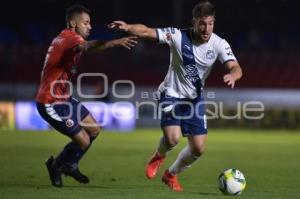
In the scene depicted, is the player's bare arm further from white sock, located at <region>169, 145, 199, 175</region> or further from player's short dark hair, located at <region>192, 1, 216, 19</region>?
white sock, located at <region>169, 145, 199, 175</region>

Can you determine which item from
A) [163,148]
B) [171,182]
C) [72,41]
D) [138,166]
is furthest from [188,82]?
[138,166]

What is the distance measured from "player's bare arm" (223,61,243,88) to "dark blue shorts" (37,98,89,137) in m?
1.98

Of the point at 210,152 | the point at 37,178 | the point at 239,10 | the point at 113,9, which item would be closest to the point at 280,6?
the point at 239,10

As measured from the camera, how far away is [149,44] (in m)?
35.9

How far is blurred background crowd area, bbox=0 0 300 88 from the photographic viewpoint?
108 ft

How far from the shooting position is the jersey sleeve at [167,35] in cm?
957

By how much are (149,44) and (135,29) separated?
26726mm

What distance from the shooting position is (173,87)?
988cm

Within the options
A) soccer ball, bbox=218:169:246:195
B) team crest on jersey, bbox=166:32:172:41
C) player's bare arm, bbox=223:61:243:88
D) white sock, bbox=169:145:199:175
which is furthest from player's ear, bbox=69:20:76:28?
soccer ball, bbox=218:169:246:195

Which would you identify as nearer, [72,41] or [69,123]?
[72,41]

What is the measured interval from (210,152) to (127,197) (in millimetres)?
8587

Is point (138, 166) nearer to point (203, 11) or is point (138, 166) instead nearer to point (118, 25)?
point (203, 11)

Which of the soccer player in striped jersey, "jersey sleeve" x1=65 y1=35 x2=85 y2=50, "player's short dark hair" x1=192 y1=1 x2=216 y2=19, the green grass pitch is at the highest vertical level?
"player's short dark hair" x1=192 y1=1 x2=216 y2=19

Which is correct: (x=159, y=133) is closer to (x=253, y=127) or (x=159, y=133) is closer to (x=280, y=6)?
(x=253, y=127)
